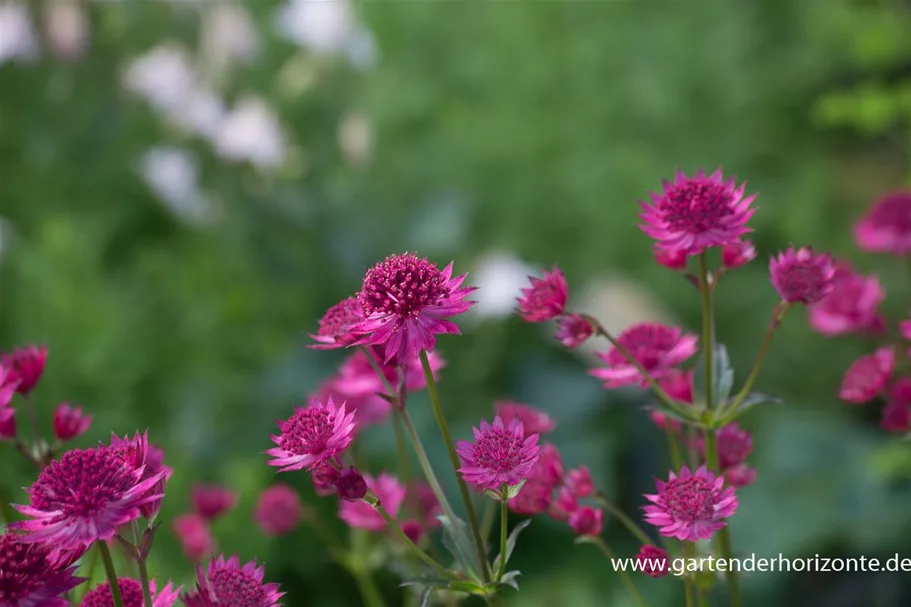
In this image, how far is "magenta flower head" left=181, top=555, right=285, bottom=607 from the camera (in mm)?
372

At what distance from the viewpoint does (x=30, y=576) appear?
1.19ft

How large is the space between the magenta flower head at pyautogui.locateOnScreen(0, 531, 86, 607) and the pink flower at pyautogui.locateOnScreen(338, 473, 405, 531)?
0.66 feet

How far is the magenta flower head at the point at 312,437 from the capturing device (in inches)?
15.7

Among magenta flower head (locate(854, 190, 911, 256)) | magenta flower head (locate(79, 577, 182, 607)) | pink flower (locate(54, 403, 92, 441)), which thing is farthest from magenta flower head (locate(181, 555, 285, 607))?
magenta flower head (locate(854, 190, 911, 256))

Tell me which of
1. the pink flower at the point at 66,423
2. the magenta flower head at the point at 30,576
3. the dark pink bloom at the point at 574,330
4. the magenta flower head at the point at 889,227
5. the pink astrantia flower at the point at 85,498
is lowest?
the magenta flower head at the point at 30,576

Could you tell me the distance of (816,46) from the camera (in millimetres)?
2713

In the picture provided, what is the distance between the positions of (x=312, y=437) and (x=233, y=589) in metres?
0.07

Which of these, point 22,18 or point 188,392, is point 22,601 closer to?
point 188,392

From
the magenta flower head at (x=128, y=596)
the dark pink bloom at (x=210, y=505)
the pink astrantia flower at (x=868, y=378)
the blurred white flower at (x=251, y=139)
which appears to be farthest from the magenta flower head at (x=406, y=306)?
the blurred white flower at (x=251, y=139)

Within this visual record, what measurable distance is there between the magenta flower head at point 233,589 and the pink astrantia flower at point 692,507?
16 cm

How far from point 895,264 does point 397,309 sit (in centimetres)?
231

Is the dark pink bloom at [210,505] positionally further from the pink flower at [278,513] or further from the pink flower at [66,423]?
the pink flower at [66,423]

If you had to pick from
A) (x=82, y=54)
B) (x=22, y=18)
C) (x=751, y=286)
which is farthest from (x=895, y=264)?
(x=22, y=18)

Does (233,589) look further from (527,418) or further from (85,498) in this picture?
(527,418)
